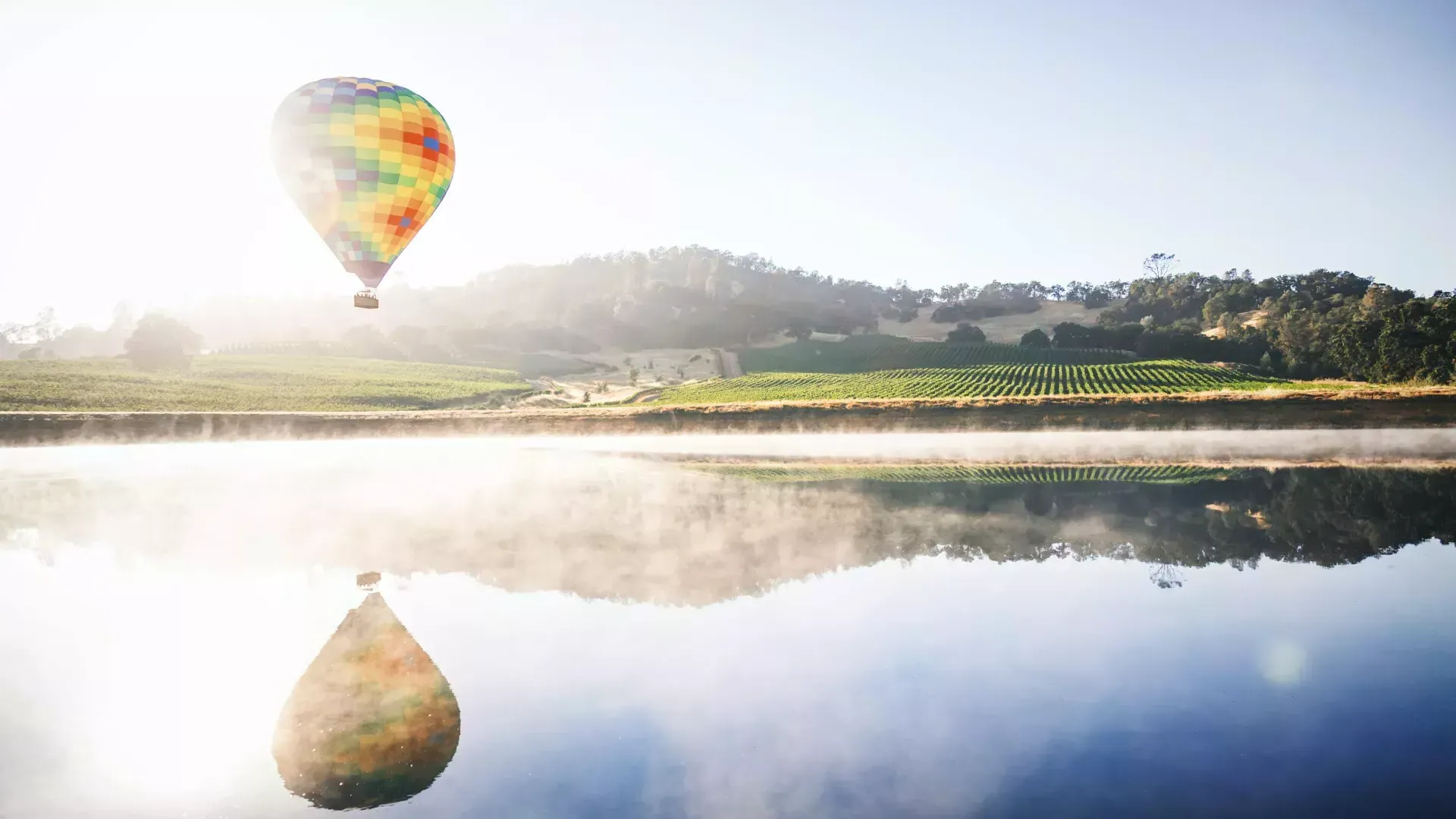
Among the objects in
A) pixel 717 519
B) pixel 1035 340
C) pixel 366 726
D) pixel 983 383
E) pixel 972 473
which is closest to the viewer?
pixel 366 726

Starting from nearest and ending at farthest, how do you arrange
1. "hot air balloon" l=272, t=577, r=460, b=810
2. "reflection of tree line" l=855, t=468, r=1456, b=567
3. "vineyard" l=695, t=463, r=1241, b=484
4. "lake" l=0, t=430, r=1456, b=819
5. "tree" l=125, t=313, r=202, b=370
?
"lake" l=0, t=430, r=1456, b=819
"hot air balloon" l=272, t=577, r=460, b=810
"reflection of tree line" l=855, t=468, r=1456, b=567
"vineyard" l=695, t=463, r=1241, b=484
"tree" l=125, t=313, r=202, b=370

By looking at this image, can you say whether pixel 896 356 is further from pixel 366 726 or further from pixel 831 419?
pixel 366 726

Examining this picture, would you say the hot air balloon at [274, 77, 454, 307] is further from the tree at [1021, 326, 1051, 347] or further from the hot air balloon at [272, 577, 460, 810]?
the tree at [1021, 326, 1051, 347]

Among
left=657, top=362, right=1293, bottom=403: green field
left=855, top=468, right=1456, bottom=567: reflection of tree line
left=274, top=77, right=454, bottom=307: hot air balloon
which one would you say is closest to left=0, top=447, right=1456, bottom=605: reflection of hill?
left=855, top=468, right=1456, bottom=567: reflection of tree line

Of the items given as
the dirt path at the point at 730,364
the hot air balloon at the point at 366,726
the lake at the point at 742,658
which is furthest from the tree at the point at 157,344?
the hot air balloon at the point at 366,726

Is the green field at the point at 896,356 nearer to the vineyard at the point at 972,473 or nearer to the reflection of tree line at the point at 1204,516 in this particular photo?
the vineyard at the point at 972,473

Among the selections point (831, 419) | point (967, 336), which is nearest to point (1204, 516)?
point (831, 419)
